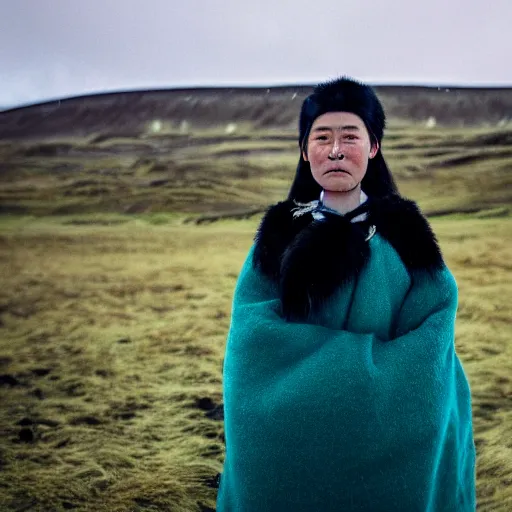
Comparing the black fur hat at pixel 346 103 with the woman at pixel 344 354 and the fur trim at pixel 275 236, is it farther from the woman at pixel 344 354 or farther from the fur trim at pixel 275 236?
the fur trim at pixel 275 236

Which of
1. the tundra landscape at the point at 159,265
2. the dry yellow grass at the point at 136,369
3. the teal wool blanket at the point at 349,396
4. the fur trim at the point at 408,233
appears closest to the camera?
the teal wool blanket at the point at 349,396

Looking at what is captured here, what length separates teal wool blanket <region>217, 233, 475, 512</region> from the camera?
98 centimetres

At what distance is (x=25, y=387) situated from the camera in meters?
2.86

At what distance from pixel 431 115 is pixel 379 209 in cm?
Answer: 728

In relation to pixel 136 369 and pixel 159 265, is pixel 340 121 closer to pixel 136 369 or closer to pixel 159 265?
pixel 136 369

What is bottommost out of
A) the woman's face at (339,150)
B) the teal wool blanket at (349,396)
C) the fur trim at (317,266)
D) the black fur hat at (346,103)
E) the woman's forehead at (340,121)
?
the teal wool blanket at (349,396)

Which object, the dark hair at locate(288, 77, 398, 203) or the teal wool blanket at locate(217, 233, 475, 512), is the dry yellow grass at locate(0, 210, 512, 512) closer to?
the teal wool blanket at locate(217, 233, 475, 512)

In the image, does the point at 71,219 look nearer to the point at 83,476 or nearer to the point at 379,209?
the point at 83,476

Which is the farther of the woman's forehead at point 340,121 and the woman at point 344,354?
the woman's forehead at point 340,121

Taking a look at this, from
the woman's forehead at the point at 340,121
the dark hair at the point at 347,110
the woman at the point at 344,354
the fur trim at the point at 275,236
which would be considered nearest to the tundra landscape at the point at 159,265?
the woman at the point at 344,354

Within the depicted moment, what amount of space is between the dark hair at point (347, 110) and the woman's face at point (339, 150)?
2 cm

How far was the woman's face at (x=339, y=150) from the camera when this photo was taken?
1.16 metres

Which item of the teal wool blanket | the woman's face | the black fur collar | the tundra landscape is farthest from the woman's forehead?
the tundra landscape

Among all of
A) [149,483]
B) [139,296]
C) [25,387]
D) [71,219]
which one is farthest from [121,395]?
[71,219]
